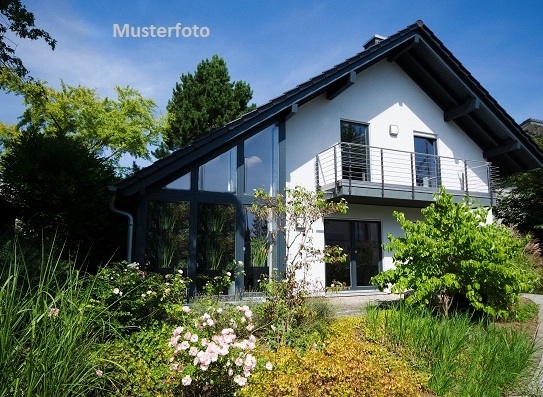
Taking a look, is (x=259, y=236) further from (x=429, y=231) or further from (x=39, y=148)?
(x=39, y=148)

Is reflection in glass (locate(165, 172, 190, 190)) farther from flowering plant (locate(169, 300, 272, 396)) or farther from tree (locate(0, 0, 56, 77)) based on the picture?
flowering plant (locate(169, 300, 272, 396))

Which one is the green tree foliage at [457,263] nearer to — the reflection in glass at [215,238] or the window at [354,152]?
the reflection in glass at [215,238]

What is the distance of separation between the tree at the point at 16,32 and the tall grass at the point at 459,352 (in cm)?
984

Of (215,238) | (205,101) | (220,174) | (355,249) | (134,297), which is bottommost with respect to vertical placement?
(134,297)

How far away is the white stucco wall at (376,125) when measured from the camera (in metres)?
11.3

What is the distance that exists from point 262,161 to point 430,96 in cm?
768

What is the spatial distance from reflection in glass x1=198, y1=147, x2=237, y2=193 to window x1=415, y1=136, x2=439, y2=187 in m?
6.73

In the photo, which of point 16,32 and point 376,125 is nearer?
point 16,32

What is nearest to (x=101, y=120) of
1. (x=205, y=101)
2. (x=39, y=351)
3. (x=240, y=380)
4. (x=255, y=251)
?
(x=205, y=101)

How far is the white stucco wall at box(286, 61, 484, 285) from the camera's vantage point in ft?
37.0

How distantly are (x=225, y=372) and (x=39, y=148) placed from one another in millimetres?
8968

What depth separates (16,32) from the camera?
928 cm

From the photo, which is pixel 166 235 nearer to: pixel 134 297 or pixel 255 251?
pixel 255 251

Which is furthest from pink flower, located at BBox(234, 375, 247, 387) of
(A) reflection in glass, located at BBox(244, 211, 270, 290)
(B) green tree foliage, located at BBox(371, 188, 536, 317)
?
(A) reflection in glass, located at BBox(244, 211, 270, 290)
